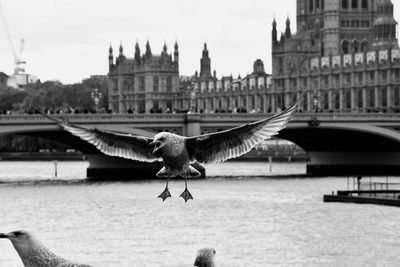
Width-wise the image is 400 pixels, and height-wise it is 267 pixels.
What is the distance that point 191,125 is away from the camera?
69.7 m

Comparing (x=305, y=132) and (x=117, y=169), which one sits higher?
(x=305, y=132)

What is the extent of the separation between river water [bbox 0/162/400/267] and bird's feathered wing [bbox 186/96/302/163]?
1882cm

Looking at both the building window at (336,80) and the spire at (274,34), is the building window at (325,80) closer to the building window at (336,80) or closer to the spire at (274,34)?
the building window at (336,80)

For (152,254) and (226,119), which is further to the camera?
(226,119)

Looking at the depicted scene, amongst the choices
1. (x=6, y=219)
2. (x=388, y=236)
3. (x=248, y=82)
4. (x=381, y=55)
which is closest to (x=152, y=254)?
(x=388, y=236)

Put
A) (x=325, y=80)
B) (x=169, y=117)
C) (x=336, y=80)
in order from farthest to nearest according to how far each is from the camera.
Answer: (x=325, y=80) → (x=336, y=80) → (x=169, y=117)

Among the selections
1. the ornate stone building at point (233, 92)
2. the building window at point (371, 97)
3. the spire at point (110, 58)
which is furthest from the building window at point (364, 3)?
the spire at point (110, 58)

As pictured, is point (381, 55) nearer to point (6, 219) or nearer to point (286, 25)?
point (286, 25)

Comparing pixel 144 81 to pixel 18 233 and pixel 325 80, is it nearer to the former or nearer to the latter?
pixel 325 80

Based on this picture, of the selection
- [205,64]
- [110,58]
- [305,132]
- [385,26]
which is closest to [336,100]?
[385,26]

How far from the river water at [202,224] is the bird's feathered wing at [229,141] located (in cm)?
1882

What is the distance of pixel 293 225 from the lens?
43906 millimetres

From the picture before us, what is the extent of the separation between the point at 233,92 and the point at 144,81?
24812 mm

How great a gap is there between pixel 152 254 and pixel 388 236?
8941 mm
